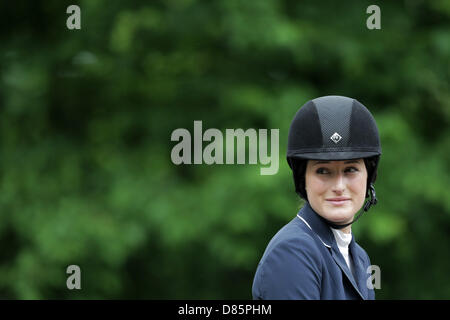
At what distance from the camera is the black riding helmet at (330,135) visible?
2301 mm

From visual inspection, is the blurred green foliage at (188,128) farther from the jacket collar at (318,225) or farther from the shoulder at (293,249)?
the shoulder at (293,249)

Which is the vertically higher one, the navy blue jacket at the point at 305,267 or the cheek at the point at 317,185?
the cheek at the point at 317,185

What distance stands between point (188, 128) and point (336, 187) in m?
6.04

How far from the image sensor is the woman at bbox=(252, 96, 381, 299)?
2188mm

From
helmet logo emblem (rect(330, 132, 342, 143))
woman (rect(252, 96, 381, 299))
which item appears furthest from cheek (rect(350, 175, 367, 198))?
helmet logo emblem (rect(330, 132, 342, 143))

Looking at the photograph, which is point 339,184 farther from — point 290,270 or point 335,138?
point 290,270

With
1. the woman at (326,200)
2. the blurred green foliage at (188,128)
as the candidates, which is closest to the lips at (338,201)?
the woman at (326,200)

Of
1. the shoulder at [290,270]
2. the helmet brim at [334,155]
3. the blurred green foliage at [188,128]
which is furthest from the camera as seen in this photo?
Result: the blurred green foliage at [188,128]

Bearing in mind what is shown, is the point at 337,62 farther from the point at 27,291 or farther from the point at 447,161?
the point at 27,291

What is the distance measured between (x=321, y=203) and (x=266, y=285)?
1.22 feet

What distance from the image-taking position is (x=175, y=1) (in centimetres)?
773

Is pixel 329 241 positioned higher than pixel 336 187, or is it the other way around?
pixel 336 187

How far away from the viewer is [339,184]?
2311 mm

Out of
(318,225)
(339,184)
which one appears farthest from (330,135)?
(318,225)
